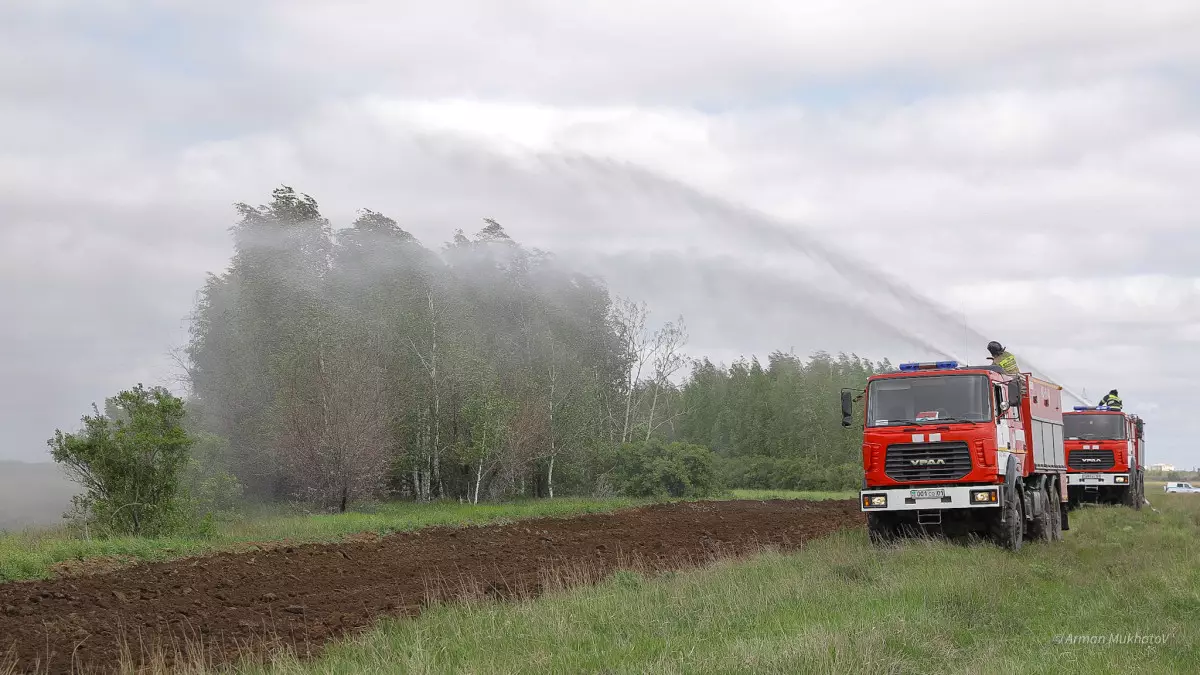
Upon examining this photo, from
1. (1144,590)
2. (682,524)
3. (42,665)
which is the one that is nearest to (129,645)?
(42,665)

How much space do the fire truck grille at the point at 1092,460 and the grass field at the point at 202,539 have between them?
17.7 meters

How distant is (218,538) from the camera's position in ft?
85.4

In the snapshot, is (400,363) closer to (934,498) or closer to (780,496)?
(780,496)

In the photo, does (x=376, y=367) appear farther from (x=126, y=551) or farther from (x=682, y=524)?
(x=126, y=551)

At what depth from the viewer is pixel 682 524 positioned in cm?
3250

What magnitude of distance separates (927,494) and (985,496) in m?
1.02

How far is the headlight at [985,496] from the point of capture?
1970cm

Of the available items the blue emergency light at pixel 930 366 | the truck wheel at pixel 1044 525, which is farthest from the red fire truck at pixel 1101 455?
the blue emergency light at pixel 930 366

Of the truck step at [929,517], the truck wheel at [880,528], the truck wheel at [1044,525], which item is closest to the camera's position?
the truck step at [929,517]

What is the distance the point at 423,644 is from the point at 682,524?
21.8m

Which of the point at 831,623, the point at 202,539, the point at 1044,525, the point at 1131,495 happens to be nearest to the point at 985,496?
the point at 1044,525

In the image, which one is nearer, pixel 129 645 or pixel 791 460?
pixel 129 645

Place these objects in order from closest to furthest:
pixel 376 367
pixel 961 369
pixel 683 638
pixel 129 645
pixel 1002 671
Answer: pixel 1002 671 < pixel 683 638 < pixel 129 645 < pixel 961 369 < pixel 376 367

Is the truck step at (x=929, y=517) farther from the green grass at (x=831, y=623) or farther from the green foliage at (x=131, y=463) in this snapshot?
the green foliage at (x=131, y=463)
